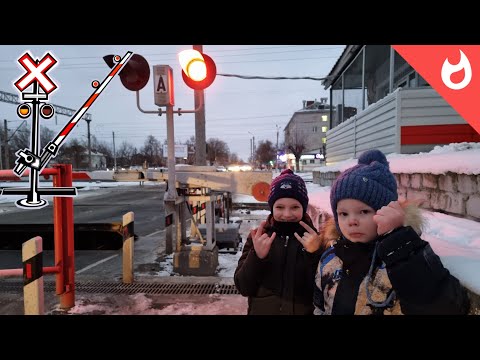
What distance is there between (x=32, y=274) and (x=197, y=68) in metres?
2.57

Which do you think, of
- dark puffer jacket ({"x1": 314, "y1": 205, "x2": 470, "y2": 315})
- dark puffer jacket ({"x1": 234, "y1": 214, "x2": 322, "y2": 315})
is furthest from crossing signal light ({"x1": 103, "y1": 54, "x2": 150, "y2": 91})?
dark puffer jacket ({"x1": 314, "y1": 205, "x2": 470, "y2": 315})

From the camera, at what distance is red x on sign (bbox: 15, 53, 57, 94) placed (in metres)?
1.86

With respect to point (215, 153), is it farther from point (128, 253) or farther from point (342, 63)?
point (128, 253)

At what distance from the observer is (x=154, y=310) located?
3197mm

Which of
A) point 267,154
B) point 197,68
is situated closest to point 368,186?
point 197,68

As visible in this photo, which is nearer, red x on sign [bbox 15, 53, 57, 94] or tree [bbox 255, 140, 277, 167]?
red x on sign [bbox 15, 53, 57, 94]

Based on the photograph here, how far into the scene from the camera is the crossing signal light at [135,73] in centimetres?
327

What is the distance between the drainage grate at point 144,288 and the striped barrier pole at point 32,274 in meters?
0.90

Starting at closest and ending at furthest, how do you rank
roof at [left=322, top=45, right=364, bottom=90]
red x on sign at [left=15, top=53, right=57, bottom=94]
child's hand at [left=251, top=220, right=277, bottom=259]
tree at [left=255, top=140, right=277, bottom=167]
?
child's hand at [left=251, top=220, right=277, bottom=259], red x on sign at [left=15, top=53, right=57, bottom=94], roof at [left=322, top=45, right=364, bottom=90], tree at [left=255, top=140, right=277, bottom=167]

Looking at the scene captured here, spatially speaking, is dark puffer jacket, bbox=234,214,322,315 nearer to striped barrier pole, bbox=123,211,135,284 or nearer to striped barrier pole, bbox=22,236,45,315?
striped barrier pole, bbox=22,236,45,315

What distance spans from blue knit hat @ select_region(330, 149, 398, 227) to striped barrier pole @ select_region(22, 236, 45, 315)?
2.85 m

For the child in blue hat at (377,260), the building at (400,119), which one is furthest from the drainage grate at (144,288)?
the building at (400,119)

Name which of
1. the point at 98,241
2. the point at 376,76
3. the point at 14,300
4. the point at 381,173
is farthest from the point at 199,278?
the point at 376,76

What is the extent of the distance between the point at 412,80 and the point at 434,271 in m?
7.31
